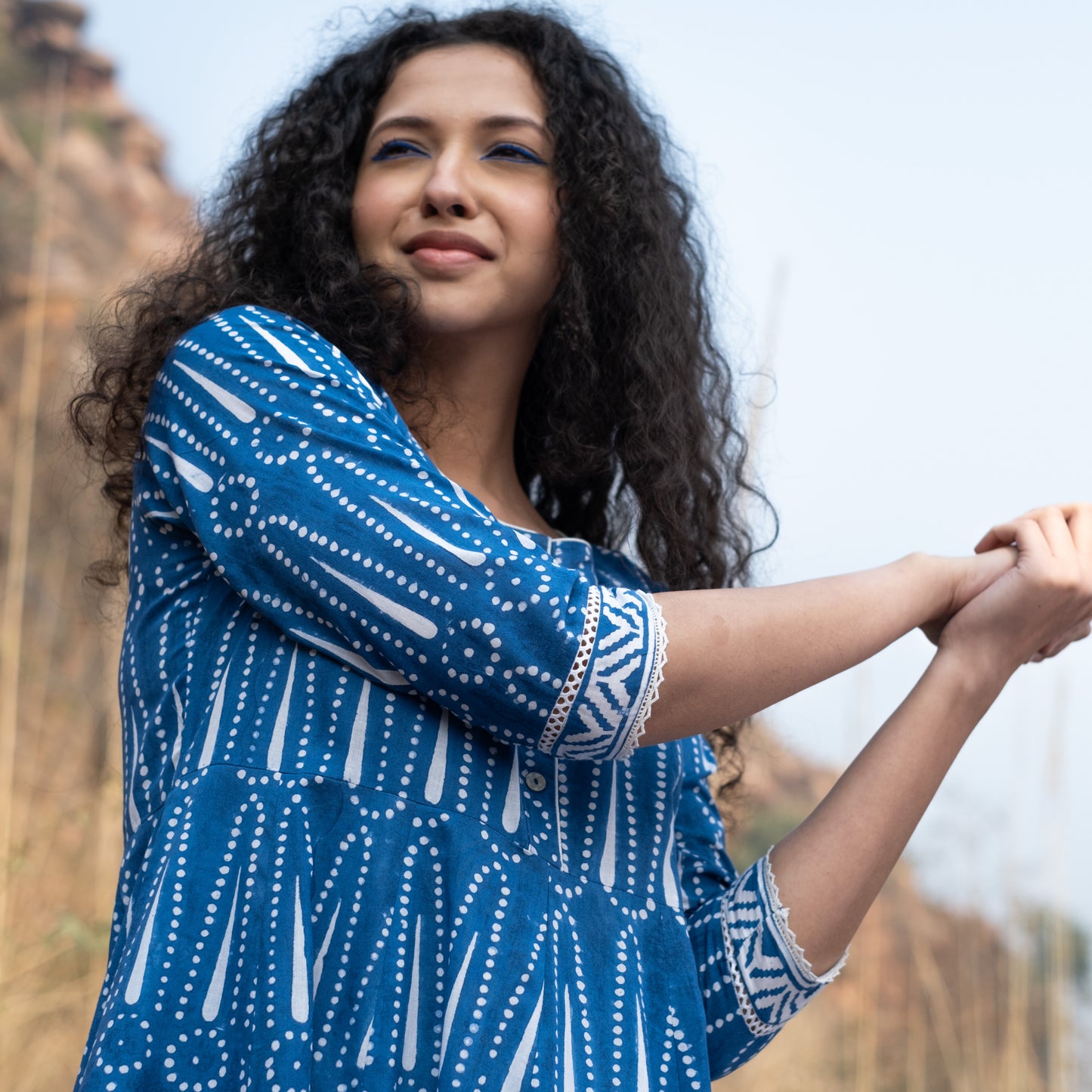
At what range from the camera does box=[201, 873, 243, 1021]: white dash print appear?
851 mm

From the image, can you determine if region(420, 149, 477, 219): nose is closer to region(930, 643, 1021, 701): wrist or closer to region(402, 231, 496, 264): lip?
region(402, 231, 496, 264): lip

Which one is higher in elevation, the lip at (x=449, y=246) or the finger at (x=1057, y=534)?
the lip at (x=449, y=246)

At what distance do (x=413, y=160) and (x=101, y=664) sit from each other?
8.91 ft

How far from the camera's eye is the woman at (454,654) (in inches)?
34.3

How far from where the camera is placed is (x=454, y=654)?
0.87 meters

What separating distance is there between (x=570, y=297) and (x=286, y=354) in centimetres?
43

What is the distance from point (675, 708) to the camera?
92 centimetres

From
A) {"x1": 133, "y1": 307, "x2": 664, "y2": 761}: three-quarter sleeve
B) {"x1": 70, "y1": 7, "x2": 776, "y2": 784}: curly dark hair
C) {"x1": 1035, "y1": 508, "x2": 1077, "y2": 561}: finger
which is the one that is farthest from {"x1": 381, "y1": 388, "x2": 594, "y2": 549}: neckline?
{"x1": 1035, "y1": 508, "x2": 1077, "y2": 561}: finger

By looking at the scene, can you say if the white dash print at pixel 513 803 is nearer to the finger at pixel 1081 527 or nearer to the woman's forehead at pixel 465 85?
the finger at pixel 1081 527

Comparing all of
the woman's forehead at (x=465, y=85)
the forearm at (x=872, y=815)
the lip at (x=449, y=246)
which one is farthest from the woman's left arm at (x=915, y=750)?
the woman's forehead at (x=465, y=85)

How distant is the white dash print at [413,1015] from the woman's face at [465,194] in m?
0.60

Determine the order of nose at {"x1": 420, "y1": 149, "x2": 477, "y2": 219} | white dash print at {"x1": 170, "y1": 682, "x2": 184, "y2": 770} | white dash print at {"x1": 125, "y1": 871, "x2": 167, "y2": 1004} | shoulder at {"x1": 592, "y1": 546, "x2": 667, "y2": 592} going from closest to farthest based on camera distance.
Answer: white dash print at {"x1": 125, "y1": 871, "x2": 167, "y2": 1004}
white dash print at {"x1": 170, "y1": 682, "x2": 184, "y2": 770}
nose at {"x1": 420, "y1": 149, "x2": 477, "y2": 219}
shoulder at {"x1": 592, "y1": 546, "x2": 667, "y2": 592}

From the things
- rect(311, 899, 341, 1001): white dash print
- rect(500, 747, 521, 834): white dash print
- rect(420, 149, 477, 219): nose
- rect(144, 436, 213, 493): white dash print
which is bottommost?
rect(311, 899, 341, 1001): white dash print

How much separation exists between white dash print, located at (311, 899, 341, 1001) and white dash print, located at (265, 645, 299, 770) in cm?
11
